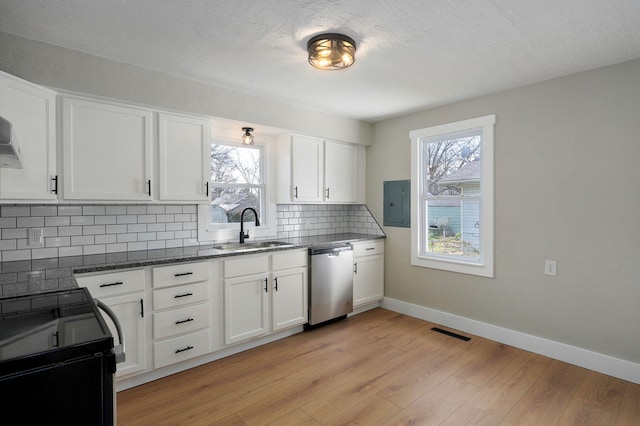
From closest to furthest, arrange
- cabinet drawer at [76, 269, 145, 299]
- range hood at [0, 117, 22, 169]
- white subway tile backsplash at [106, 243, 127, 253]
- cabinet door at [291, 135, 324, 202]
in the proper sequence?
1. range hood at [0, 117, 22, 169]
2. cabinet drawer at [76, 269, 145, 299]
3. white subway tile backsplash at [106, 243, 127, 253]
4. cabinet door at [291, 135, 324, 202]

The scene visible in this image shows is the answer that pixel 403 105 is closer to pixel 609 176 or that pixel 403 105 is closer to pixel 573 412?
pixel 609 176

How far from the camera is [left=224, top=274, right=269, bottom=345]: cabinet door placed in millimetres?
2932

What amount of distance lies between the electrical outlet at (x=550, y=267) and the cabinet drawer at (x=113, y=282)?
130 inches

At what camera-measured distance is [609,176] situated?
8.59 feet

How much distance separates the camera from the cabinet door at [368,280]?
3.99m

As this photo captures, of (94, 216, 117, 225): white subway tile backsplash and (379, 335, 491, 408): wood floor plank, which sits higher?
(94, 216, 117, 225): white subway tile backsplash

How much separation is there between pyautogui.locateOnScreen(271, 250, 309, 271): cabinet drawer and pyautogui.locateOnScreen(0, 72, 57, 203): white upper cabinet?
1.77 meters

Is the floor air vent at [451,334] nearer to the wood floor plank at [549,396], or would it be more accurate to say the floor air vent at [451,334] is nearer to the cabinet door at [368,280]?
the wood floor plank at [549,396]

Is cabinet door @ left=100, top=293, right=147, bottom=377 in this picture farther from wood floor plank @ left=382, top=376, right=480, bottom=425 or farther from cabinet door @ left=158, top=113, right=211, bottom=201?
wood floor plank @ left=382, top=376, right=480, bottom=425

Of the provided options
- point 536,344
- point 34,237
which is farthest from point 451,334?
point 34,237

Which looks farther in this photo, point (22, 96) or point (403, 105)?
point (403, 105)

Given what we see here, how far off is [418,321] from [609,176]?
224 cm

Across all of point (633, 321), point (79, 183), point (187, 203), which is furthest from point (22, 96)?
point (633, 321)

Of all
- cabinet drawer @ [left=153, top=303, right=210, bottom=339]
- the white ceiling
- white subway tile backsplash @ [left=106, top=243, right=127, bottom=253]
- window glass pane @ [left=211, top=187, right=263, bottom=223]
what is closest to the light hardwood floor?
cabinet drawer @ [left=153, top=303, right=210, bottom=339]
